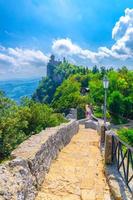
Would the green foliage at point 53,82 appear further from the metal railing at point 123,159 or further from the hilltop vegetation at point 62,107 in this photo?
the metal railing at point 123,159

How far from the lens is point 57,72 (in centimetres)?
14950

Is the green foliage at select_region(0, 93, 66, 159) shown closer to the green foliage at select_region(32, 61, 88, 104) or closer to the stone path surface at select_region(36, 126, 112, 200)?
the stone path surface at select_region(36, 126, 112, 200)

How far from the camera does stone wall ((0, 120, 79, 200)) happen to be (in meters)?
4.79

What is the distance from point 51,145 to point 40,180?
2.25 m

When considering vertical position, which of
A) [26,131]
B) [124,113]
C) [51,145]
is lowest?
[124,113]

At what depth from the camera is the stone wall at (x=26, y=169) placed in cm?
479

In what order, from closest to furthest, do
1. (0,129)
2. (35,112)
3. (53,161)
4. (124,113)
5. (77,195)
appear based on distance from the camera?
(77,195), (53,161), (0,129), (35,112), (124,113)

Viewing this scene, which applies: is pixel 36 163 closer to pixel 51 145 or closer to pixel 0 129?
pixel 51 145

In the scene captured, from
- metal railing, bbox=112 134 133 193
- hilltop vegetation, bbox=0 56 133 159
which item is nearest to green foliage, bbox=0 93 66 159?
hilltop vegetation, bbox=0 56 133 159

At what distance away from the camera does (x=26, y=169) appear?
593 centimetres

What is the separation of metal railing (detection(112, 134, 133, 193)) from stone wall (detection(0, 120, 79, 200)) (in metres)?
1.92

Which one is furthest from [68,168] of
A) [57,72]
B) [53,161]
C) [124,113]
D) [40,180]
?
[57,72]

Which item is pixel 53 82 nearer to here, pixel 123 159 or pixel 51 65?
pixel 51 65

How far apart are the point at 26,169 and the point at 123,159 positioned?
268cm
